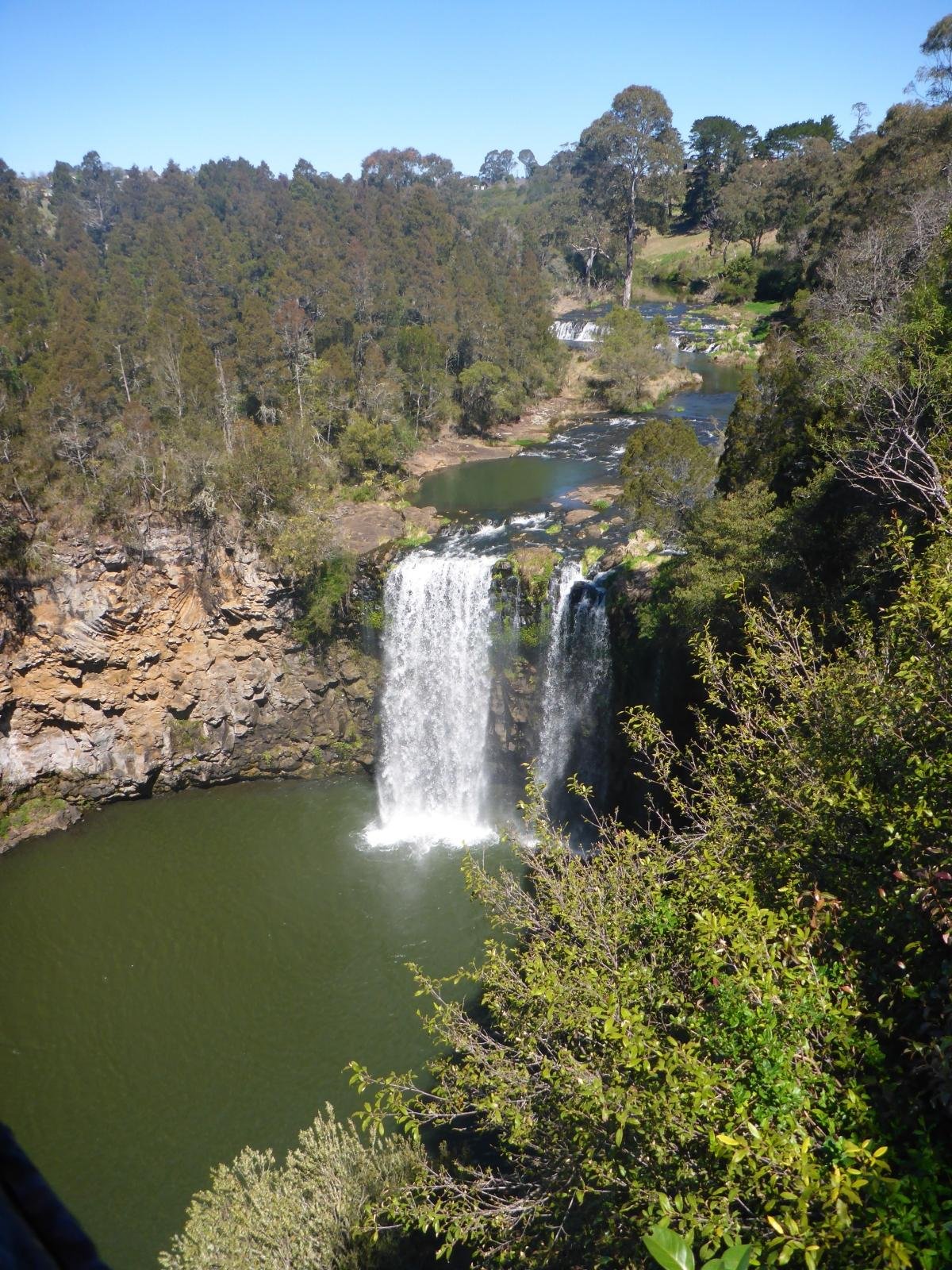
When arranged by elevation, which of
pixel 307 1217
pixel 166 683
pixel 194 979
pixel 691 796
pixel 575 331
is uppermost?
pixel 575 331

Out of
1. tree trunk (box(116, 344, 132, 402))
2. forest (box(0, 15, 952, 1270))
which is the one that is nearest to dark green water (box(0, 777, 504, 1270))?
forest (box(0, 15, 952, 1270))

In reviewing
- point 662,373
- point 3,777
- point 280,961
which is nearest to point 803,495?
point 280,961

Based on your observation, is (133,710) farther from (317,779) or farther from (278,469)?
(278,469)

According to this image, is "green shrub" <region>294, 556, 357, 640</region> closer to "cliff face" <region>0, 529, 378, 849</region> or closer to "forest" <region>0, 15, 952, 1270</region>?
"forest" <region>0, 15, 952, 1270</region>

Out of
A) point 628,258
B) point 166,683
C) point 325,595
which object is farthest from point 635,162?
point 166,683

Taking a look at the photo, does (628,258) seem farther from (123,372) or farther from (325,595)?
(325,595)

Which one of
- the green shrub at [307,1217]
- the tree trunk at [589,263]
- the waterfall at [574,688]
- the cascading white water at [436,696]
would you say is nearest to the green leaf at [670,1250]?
the green shrub at [307,1217]
